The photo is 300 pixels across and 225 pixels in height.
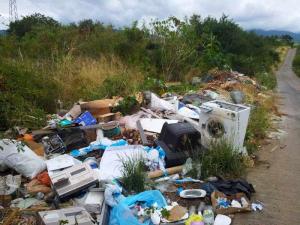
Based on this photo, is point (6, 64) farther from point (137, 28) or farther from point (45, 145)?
point (137, 28)

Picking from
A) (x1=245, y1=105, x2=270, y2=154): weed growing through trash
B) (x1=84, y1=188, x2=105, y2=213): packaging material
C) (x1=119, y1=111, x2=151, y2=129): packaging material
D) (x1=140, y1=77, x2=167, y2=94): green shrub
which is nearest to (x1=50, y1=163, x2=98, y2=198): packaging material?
(x1=84, y1=188, x2=105, y2=213): packaging material

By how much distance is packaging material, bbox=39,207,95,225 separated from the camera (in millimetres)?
3842

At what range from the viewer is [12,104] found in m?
5.95

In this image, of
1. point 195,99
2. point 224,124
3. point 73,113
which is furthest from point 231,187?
point 195,99

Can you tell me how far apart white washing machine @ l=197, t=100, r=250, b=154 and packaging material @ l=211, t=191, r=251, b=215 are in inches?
48.4

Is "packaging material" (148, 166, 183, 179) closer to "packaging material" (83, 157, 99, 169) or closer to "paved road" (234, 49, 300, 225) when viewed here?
"packaging material" (83, 157, 99, 169)

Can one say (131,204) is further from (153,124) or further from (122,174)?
(153,124)

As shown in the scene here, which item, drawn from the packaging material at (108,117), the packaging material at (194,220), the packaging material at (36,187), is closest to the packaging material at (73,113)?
the packaging material at (108,117)

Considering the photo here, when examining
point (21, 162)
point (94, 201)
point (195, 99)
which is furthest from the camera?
point (195, 99)

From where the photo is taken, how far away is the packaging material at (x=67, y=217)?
384cm

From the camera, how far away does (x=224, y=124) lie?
618 cm

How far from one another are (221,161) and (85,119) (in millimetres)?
3059

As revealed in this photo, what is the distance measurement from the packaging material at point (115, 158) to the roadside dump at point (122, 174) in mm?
14

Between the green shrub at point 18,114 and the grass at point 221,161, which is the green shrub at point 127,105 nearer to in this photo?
the green shrub at point 18,114
